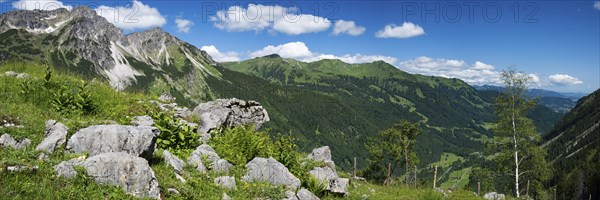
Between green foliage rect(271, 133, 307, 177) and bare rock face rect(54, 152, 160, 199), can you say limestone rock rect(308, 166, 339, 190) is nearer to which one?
green foliage rect(271, 133, 307, 177)

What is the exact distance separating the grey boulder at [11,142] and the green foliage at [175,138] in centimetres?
406

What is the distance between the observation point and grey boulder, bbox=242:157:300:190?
42.6ft

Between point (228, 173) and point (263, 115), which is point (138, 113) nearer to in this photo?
point (228, 173)

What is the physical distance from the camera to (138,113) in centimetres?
1623

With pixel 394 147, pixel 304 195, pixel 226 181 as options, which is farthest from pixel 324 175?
pixel 394 147

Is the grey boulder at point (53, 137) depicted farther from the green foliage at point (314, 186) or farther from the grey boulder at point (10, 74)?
the green foliage at point (314, 186)

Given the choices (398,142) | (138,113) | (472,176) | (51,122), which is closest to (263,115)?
(138,113)

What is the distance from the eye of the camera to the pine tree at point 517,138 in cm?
4291

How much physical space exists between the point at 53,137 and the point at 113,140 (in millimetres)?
1445

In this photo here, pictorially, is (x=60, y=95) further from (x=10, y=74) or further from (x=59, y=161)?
(x=59, y=161)

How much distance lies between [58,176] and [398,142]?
55.0m

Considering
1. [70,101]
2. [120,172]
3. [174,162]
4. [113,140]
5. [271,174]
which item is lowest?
[271,174]

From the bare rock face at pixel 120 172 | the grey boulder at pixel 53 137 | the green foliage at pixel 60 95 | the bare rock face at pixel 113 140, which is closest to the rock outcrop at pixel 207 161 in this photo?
the bare rock face at pixel 113 140

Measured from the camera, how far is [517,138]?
44.3m
